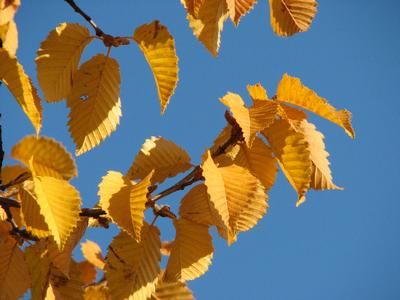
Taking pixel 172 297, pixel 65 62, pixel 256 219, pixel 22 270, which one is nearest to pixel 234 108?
pixel 256 219

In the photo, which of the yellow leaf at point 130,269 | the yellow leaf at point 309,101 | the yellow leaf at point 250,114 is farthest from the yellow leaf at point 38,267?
the yellow leaf at point 309,101

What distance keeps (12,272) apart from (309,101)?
79cm

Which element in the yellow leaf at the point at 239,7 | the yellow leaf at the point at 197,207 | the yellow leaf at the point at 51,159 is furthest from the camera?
the yellow leaf at the point at 51,159

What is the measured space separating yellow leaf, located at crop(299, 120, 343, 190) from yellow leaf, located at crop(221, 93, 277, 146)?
4.6 inches

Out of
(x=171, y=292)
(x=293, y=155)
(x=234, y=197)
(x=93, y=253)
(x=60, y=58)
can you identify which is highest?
(x=60, y=58)

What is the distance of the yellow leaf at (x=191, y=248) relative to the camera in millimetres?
1329

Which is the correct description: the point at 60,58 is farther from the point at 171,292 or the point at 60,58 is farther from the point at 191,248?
the point at 171,292

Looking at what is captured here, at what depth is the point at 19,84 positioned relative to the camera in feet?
3.54

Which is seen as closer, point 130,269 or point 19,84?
point 19,84

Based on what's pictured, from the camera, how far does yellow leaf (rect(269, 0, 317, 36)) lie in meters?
1.36

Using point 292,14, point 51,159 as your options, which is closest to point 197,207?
point 51,159

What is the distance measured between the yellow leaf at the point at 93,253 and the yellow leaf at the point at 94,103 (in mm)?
1325

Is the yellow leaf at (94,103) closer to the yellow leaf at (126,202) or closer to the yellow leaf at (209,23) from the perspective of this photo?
the yellow leaf at (126,202)

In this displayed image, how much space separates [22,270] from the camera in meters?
1.41
